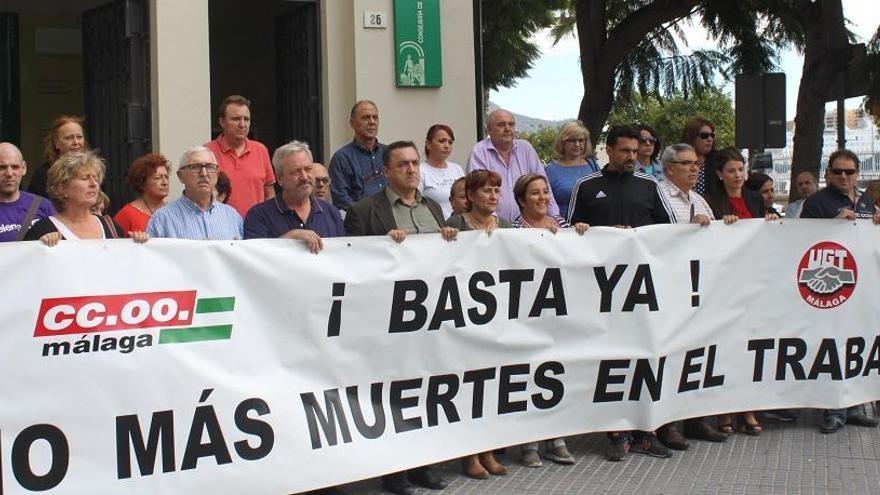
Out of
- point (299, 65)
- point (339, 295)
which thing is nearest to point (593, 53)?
point (299, 65)

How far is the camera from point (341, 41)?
10477 mm

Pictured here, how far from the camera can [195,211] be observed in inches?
256

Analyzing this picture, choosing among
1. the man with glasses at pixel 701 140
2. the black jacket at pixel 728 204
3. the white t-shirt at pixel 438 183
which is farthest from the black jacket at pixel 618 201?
the man with glasses at pixel 701 140

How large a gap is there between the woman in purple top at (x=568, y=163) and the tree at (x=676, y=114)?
21.3ft

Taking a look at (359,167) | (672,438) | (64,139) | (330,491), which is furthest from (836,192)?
(64,139)

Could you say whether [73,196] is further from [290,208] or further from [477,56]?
[477,56]

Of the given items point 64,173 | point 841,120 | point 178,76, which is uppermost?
point 178,76

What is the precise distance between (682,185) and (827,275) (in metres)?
1.08

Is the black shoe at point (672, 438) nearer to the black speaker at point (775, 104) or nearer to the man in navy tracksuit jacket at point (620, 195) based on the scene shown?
the man in navy tracksuit jacket at point (620, 195)

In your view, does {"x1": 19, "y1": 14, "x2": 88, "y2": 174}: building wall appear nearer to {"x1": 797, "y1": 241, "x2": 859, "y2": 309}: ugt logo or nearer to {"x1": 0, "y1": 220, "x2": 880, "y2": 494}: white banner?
{"x1": 0, "y1": 220, "x2": 880, "y2": 494}: white banner

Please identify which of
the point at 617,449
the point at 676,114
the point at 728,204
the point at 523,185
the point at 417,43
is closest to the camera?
the point at 617,449

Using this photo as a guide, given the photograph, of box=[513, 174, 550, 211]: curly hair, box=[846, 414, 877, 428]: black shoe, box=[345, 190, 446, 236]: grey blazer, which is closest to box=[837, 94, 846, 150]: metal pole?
box=[846, 414, 877, 428]: black shoe

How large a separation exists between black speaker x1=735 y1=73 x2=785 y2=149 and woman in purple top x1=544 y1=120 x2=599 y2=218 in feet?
16.2

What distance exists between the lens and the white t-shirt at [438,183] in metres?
8.24
